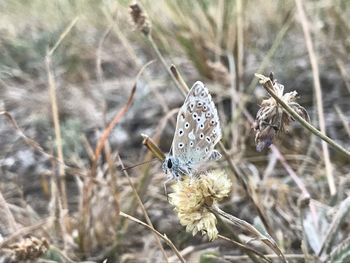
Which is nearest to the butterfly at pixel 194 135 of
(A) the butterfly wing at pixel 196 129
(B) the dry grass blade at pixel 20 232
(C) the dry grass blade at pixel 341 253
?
(A) the butterfly wing at pixel 196 129

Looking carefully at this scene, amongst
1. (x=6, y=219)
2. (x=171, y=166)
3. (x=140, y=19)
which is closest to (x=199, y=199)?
(x=171, y=166)

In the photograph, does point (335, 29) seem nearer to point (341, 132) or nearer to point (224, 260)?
point (341, 132)

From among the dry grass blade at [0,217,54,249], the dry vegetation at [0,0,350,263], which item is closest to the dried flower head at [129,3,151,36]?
the dry vegetation at [0,0,350,263]

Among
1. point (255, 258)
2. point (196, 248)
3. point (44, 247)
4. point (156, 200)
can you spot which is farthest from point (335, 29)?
point (44, 247)

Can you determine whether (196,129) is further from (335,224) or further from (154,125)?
(154,125)

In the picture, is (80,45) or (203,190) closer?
(203,190)

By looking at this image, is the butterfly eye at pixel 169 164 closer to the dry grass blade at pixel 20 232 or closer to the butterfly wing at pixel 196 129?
the butterfly wing at pixel 196 129
